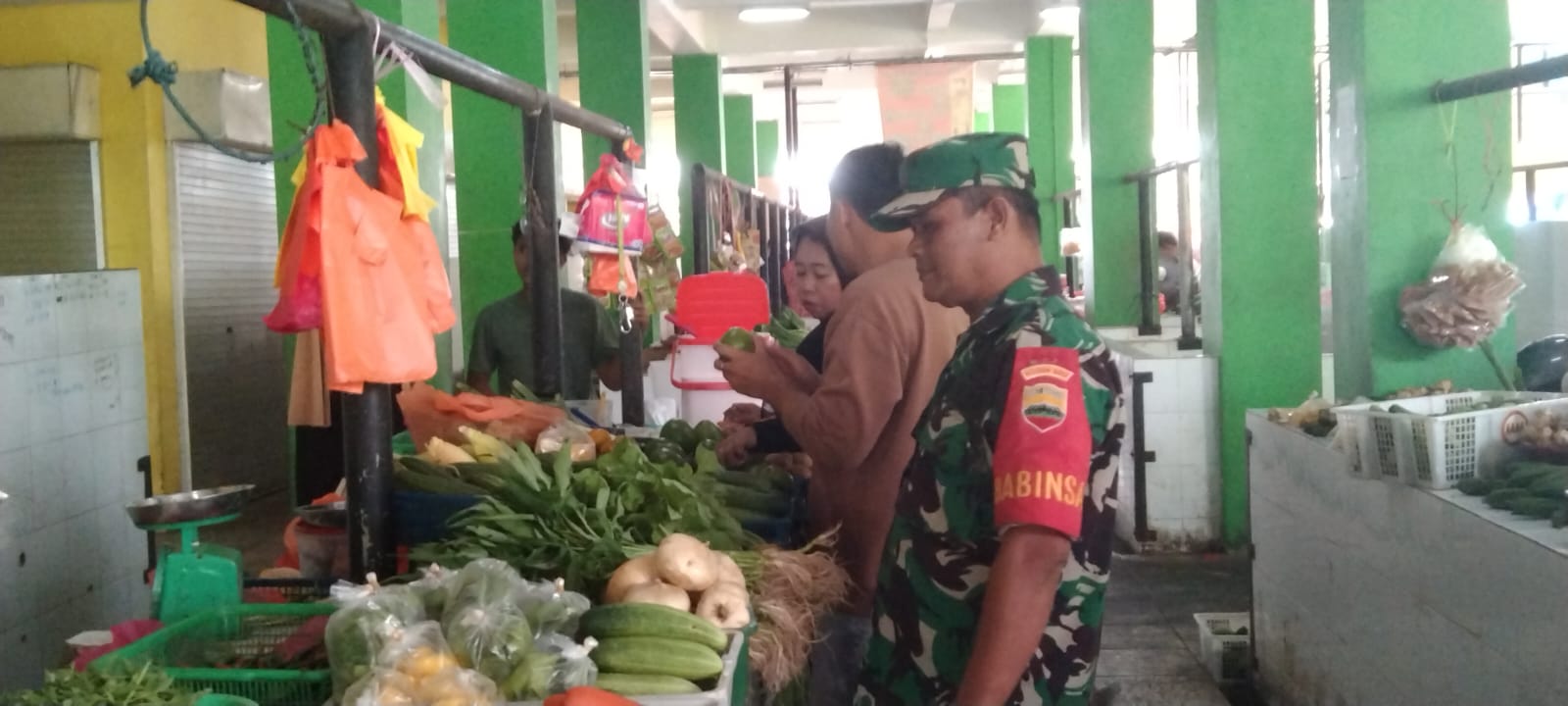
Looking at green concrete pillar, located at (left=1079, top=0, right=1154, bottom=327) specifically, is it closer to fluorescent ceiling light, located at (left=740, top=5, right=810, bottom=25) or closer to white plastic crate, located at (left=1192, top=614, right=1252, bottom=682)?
fluorescent ceiling light, located at (left=740, top=5, right=810, bottom=25)

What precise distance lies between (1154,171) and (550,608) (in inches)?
249

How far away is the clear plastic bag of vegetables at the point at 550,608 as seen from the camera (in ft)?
6.67

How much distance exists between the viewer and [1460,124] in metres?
4.23

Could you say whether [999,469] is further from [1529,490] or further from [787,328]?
[787,328]

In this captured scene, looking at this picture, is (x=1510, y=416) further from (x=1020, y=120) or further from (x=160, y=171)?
(x=1020, y=120)

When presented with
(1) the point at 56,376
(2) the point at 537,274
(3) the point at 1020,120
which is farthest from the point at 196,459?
(3) the point at 1020,120

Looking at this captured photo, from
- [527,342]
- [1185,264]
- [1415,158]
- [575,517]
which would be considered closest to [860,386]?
[575,517]

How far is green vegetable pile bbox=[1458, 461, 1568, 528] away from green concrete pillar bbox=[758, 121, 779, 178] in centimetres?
1731

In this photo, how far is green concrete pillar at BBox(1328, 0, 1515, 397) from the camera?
4.19 meters

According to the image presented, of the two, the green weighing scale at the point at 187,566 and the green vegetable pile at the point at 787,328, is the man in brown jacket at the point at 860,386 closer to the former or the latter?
the green weighing scale at the point at 187,566

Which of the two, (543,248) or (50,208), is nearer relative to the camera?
(543,248)

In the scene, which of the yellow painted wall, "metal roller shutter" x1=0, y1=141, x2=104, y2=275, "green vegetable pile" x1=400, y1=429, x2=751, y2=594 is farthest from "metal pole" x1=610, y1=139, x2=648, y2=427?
"metal roller shutter" x1=0, y1=141, x2=104, y2=275

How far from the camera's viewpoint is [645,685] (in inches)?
77.1

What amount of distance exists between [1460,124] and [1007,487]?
3166 mm
